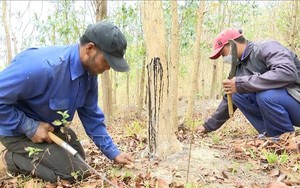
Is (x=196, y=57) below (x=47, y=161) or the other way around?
the other way around

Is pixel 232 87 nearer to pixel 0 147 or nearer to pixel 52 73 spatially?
pixel 52 73

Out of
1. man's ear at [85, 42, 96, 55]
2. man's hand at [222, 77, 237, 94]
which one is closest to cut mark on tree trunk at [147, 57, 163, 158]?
man's ear at [85, 42, 96, 55]

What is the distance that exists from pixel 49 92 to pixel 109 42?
581mm

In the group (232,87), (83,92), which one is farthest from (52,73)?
(232,87)

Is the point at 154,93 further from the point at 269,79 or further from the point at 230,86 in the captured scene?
the point at 269,79

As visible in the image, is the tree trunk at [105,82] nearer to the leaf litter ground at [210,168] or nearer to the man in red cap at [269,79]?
the man in red cap at [269,79]

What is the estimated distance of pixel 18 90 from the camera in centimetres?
241

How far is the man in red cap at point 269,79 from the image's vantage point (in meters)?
3.24

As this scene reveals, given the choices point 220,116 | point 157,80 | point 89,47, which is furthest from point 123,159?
point 220,116

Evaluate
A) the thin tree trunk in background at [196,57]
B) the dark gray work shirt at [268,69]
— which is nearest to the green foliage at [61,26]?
the thin tree trunk in background at [196,57]

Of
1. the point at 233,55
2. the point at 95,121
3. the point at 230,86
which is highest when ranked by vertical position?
the point at 233,55

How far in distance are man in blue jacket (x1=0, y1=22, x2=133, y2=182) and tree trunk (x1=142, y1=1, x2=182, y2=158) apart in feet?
0.97

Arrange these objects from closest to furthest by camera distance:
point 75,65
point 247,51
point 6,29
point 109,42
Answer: point 109,42 → point 75,65 → point 247,51 → point 6,29

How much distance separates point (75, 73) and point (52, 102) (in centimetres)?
27
